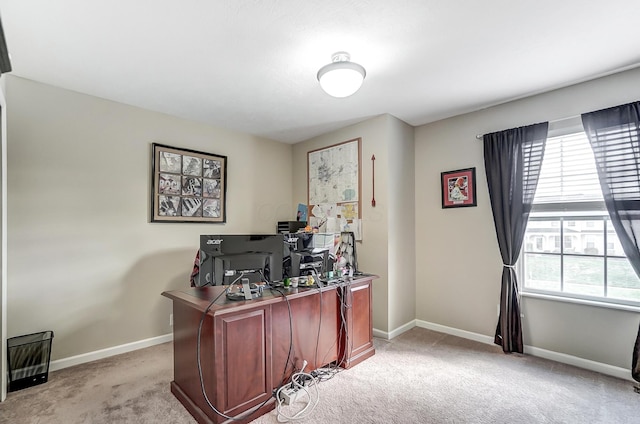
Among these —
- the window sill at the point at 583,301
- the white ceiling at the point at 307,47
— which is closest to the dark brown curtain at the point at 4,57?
the white ceiling at the point at 307,47

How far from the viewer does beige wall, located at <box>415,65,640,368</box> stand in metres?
2.50

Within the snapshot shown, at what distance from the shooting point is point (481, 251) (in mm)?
3238

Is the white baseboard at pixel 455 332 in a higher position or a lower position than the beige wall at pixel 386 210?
lower

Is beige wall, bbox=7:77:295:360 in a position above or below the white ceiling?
below

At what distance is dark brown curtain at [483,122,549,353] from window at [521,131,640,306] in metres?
0.12

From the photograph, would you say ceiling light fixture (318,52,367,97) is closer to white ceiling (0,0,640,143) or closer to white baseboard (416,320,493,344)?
white ceiling (0,0,640,143)

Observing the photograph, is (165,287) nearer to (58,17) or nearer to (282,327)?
(282,327)

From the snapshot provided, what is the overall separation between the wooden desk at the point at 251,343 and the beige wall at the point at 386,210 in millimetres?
870

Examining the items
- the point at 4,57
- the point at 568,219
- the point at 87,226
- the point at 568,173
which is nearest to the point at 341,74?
the point at 4,57

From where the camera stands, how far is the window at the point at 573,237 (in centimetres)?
252

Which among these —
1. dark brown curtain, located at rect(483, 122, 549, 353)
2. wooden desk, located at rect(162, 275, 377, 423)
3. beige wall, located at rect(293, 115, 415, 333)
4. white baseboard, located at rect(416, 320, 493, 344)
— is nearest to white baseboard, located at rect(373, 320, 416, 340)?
beige wall, located at rect(293, 115, 415, 333)

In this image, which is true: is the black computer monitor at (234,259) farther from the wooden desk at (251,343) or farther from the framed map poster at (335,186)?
the framed map poster at (335,186)

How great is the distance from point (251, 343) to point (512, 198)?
2743 millimetres

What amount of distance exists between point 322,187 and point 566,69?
2.69 meters
